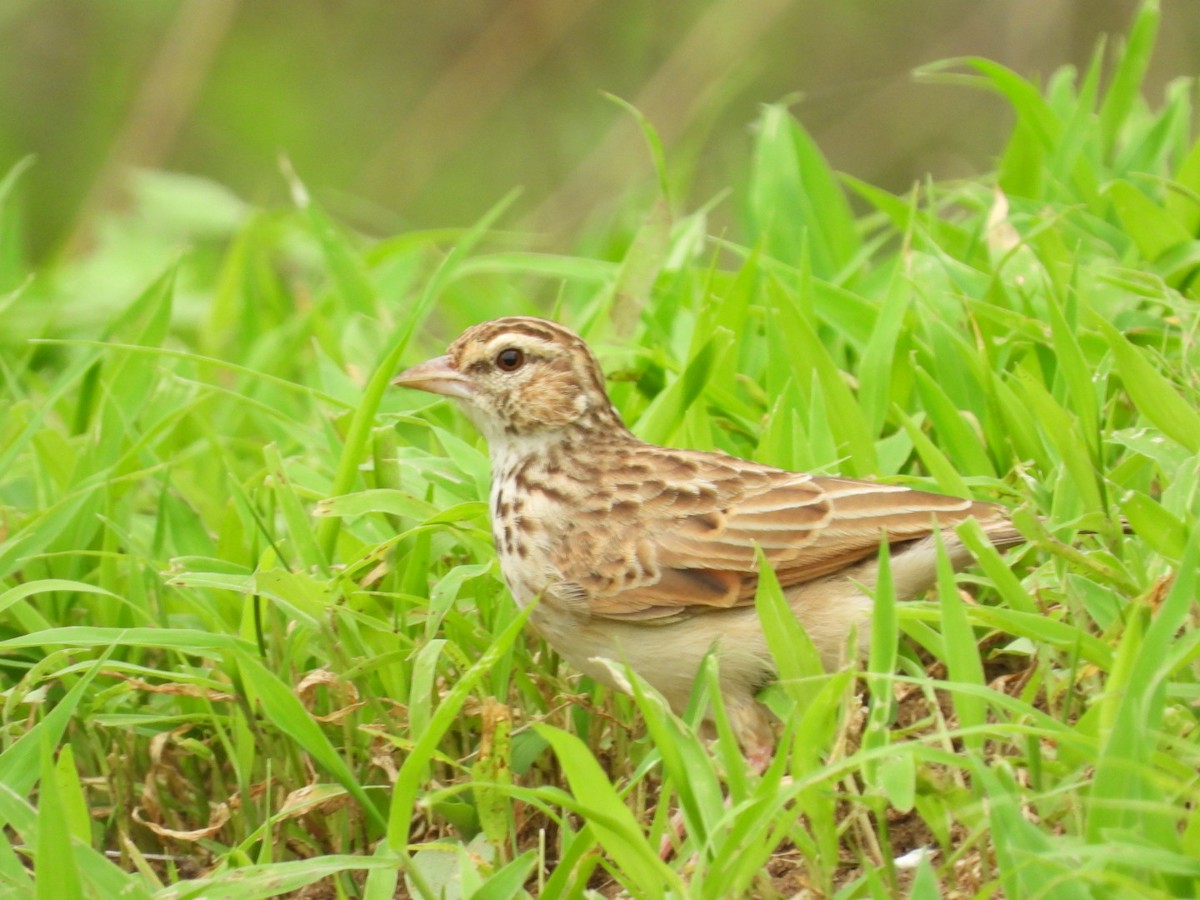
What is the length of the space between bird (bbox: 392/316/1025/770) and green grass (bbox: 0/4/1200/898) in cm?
15

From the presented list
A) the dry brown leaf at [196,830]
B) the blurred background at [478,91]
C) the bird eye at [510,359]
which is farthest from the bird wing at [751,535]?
the blurred background at [478,91]

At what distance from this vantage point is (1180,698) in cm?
331

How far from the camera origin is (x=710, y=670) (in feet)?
11.3

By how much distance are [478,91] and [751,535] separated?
9.90 meters

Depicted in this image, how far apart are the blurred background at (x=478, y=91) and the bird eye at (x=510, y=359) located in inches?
298

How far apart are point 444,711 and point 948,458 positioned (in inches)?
71.6

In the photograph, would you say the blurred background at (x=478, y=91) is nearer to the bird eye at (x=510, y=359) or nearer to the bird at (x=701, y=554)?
the bird eye at (x=510, y=359)

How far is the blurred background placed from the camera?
12367 mm

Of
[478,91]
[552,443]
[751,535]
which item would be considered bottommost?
[751,535]

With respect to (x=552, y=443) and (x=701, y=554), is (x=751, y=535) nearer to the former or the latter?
(x=701, y=554)

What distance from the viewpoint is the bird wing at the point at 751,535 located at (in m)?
3.99

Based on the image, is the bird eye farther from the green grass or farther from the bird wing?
the bird wing

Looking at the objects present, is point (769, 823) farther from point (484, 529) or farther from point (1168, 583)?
point (484, 529)

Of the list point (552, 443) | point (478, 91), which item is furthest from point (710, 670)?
point (478, 91)
